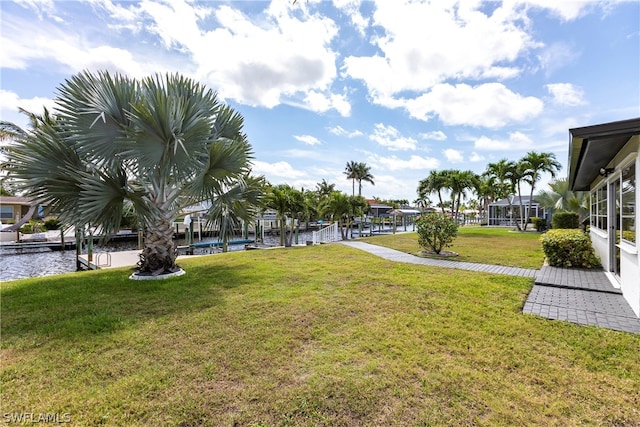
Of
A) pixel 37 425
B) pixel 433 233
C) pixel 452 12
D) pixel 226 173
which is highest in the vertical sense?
pixel 452 12

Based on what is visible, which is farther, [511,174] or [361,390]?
[511,174]

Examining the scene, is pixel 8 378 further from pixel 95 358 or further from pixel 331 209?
pixel 331 209

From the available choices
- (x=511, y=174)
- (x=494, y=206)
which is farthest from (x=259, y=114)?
(x=494, y=206)

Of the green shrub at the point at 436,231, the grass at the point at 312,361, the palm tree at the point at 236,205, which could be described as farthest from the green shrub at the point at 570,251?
the palm tree at the point at 236,205

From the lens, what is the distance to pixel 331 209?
19.5 metres

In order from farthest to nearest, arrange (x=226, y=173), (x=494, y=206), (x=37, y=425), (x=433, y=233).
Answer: (x=494, y=206), (x=433, y=233), (x=226, y=173), (x=37, y=425)

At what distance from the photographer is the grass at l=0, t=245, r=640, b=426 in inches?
92.5

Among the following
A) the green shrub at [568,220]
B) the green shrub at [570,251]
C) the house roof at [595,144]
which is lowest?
the green shrub at [570,251]

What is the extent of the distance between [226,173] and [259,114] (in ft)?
23.4

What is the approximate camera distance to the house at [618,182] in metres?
3.74

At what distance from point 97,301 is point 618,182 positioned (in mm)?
10464

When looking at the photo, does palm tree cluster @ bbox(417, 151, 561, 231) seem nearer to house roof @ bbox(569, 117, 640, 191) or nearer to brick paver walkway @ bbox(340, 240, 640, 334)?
house roof @ bbox(569, 117, 640, 191)

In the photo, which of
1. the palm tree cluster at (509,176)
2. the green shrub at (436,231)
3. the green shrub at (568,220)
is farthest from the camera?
the palm tree cluster at (509,176)

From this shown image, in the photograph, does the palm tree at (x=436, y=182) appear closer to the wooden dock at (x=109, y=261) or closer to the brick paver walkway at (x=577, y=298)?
the brick paver walkway at (x=577, y=298)
